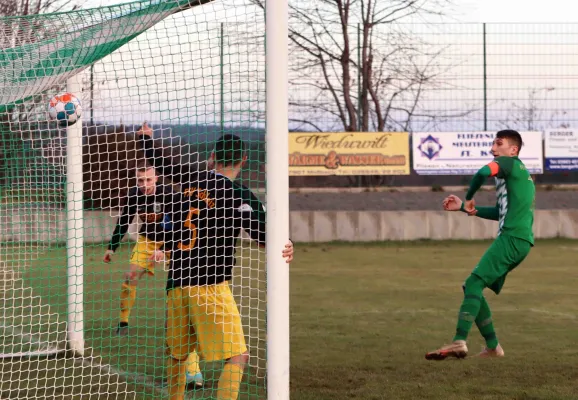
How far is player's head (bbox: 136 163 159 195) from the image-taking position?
332 inches

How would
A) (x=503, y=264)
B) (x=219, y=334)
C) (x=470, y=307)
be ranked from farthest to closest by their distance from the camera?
(x=503, y=264), (x=470, y=307), (x=219, y=334)

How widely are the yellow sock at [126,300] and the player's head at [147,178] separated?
0.93 m

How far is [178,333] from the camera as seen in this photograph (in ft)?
17.3

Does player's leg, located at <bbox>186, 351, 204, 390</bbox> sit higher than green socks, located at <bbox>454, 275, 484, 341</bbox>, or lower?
lower

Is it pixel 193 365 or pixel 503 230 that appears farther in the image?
pixel 503 230

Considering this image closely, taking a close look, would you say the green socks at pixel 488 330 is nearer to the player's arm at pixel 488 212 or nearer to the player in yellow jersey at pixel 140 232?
the player's arm at pixel 488 212

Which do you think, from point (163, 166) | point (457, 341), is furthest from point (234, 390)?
point (457, 341)

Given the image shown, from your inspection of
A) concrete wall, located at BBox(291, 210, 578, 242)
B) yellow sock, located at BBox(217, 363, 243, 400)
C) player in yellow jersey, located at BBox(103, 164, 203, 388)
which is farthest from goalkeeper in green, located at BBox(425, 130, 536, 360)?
concrete wall, located at BBox(291, 210, 578, 242)

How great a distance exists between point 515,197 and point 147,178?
3.52m

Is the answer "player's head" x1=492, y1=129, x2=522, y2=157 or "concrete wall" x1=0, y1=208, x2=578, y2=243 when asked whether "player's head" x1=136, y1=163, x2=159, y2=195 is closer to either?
"player's head" x1=492, y1=129, x2=522, y2=157

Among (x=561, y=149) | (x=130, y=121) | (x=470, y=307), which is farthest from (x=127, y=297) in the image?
(x=561, y=149)

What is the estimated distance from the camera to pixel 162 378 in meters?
6.46

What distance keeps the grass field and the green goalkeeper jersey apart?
41.1 inches

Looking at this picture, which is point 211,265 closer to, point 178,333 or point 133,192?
point 178,333
